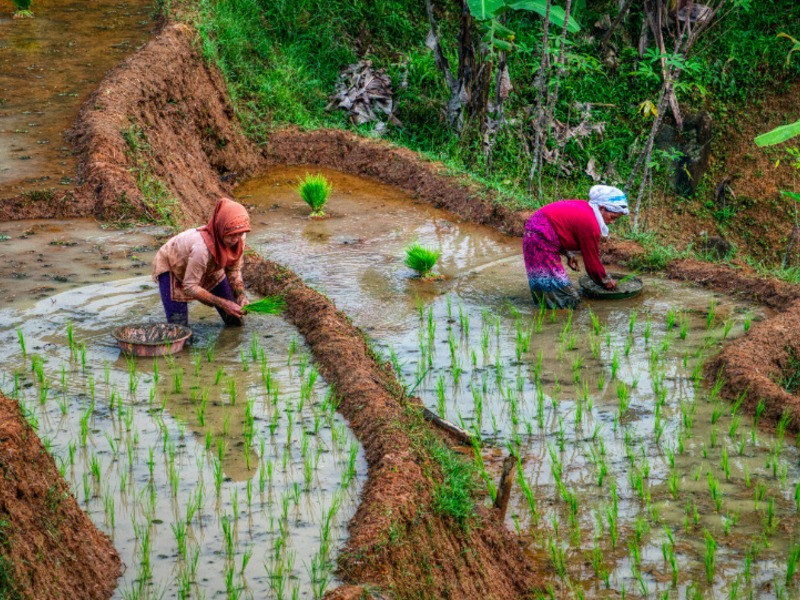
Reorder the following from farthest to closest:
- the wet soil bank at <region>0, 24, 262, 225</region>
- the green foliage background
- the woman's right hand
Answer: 1. the green foliage background
2. the wet soil bank at <region>0, 24, 262, 225</region>
3. the woman's right hand

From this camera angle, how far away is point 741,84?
1485 centimetres

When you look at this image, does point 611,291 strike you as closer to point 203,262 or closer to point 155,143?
point 203,262

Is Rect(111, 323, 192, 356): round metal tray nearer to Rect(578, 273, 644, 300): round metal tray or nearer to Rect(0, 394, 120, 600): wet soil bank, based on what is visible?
Rect(0, 394, 120, 600): wet soil bank

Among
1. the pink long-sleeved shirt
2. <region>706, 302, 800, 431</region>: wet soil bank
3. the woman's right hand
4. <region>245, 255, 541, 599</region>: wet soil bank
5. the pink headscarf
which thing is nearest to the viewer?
<region>245, 255, 541, 599</region>: wet soil bank

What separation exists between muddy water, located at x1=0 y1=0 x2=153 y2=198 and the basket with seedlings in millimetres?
3175

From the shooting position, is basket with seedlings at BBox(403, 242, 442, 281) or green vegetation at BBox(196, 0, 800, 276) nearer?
basket with seedlings at BBox(403, 242, 442, 281)

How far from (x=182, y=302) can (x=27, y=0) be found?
160 inches

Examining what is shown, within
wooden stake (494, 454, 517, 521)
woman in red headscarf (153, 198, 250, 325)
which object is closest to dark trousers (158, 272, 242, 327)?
woman in red headscarf (153, 198, 250, 325)

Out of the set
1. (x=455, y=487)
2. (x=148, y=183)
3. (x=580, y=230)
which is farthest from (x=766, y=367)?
(x=148, y=183)

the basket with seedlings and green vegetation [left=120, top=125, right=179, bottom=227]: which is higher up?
green vegetation [left=120, top=125, right=179, bottom=227]

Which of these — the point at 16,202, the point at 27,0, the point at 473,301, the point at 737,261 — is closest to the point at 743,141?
the point at 737,261

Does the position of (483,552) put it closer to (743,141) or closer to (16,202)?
(16,202)

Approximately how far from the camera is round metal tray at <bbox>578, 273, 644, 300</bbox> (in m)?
7.68

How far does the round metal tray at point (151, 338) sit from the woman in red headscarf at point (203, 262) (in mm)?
174
